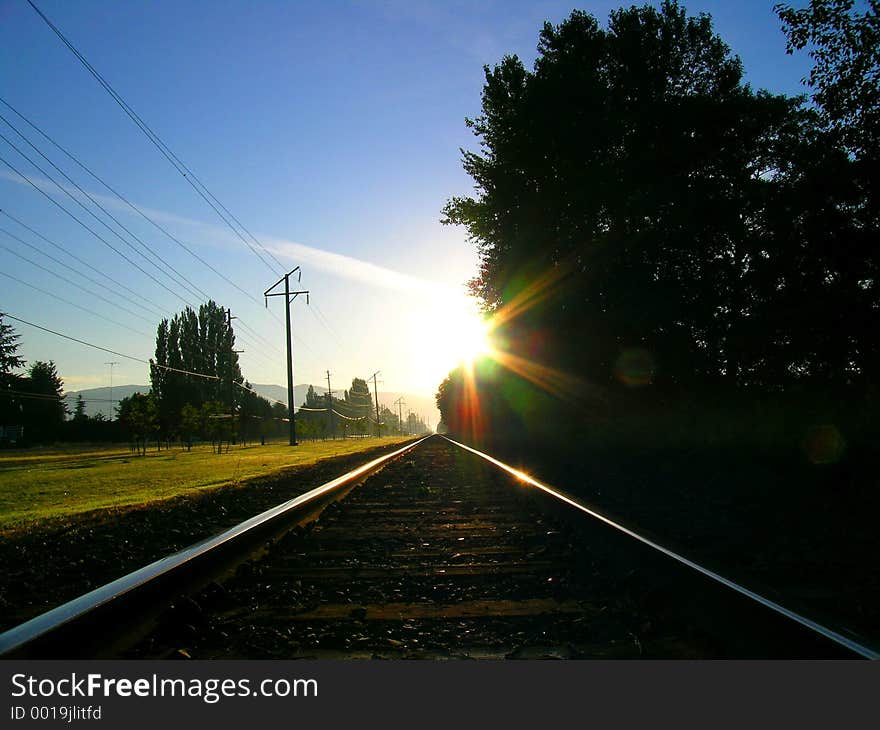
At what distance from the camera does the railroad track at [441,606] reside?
2.13 metres

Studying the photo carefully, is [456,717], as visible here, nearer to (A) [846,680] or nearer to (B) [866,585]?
(A) [846,680]

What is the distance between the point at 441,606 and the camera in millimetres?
→ 2869

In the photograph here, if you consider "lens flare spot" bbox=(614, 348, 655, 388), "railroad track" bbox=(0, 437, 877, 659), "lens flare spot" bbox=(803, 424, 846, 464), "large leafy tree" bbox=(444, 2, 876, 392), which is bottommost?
"railroad track" bbox=(0, 437, 877, 659)

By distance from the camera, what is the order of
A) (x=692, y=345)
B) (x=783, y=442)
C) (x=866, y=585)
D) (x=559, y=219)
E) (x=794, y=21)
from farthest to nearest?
1. (x=559, y=219)
2. (x=692, y=345)
3. (x=794, y=21)
4. (x=783, y=442)
5. (x=866, y=585)

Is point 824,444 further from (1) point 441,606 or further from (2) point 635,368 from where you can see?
(2) point 635,368

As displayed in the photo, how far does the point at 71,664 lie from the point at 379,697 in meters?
1.07

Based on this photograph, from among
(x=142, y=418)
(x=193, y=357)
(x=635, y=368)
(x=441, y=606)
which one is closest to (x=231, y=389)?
(x=142, y=418)

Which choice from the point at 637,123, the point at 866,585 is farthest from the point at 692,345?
the point at 866,585

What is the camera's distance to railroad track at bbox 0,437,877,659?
2135mm

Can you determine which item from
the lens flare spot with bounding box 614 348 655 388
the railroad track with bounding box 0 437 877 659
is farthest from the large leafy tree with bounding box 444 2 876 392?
the railroad track with bounding box 0 437 877 659

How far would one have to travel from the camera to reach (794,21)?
1118 centimetres

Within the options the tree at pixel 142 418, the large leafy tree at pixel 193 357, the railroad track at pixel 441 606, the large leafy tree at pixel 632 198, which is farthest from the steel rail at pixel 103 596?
the large leafy tree at pixel 193 357

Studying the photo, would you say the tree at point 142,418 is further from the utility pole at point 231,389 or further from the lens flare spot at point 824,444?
the lens flare spot at point 824,444

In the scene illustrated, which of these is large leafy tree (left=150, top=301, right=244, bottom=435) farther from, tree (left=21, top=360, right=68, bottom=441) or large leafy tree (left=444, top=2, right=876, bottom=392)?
large leafy tree (left=444, top=2, right=876, bottom=392)
